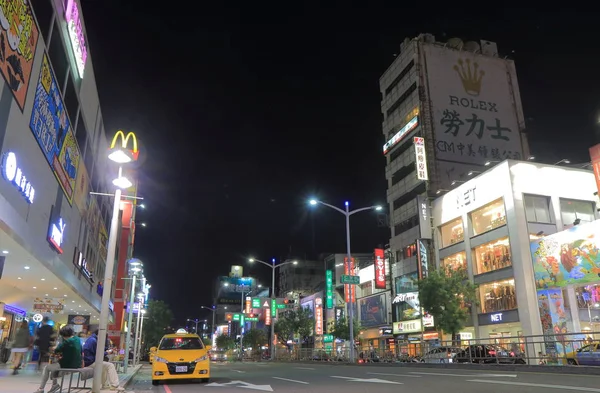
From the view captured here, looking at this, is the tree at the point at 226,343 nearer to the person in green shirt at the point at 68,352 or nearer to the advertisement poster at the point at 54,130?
the advertisement poster at the point at 54,130

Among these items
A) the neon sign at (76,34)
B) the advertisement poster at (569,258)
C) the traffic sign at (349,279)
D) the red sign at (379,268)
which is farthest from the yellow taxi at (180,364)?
the red sign at (379,268)

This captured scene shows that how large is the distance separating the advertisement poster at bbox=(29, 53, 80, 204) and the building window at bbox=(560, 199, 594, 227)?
33.4 m

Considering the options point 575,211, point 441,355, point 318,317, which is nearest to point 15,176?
point 441,355

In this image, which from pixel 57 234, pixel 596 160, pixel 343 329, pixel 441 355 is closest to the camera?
pixel 57 234

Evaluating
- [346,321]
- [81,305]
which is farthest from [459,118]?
[81,305]

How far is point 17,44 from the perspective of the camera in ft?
42.6

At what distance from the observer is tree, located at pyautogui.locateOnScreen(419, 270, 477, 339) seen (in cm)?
3359

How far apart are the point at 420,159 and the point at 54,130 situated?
34.9 metres

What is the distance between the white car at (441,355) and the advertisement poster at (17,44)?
22.4 meters

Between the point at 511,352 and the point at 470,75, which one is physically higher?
the point at 470,75

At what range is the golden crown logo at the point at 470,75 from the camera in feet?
177

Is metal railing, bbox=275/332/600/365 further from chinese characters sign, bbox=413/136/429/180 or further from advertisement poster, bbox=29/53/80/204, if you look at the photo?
advertisement poster, bbox=29/53/80/204

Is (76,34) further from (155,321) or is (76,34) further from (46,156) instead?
(155,321)

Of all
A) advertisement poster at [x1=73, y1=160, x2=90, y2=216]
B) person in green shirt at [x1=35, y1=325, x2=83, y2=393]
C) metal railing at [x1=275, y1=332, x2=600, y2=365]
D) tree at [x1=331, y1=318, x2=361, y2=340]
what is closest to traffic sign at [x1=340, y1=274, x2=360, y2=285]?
metal railing at [x1=275, y1=332, x2=600, y2=365]
